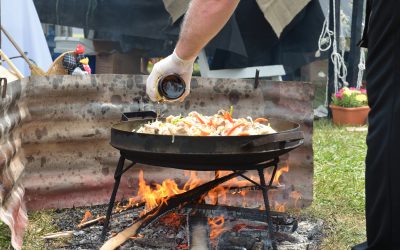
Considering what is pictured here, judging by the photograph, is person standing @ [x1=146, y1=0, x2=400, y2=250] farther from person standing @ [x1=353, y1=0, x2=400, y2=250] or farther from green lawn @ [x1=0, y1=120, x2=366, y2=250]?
green lawn @ [x1=0, y1=120, x2=366, y2=250]

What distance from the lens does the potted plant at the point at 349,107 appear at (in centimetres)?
975

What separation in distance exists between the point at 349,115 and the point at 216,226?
21.0 ft

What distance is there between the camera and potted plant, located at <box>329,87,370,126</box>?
9750 millimetres

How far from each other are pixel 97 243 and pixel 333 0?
7.10m

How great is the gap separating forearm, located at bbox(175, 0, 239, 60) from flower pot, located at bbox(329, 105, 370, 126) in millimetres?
7032

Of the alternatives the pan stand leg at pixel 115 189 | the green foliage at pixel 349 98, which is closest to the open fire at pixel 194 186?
the pan stand leg at pixel 115 189

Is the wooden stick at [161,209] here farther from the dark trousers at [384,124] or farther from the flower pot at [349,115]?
the flower pot at [349,115]

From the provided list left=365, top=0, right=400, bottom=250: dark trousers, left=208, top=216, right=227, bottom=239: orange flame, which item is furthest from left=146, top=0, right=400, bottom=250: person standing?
left=208, top=216, right=227, bottom=239: orange flame

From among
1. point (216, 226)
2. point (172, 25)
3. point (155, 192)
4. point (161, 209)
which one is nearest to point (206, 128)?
point (161, 209)

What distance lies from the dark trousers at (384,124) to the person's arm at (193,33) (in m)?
0.86

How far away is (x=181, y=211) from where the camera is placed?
3.97 metres

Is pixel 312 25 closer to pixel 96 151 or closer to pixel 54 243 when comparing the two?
pixel 96 151

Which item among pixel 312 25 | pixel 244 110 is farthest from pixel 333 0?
pixel 244 110

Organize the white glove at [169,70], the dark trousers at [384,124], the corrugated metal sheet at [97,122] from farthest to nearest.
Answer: the corrugated metal sheet at [97,122] → the white glove at [169,70] → the dark trousers at [384,124]
